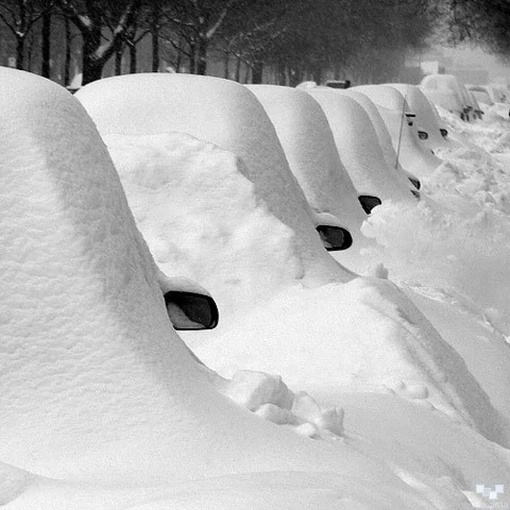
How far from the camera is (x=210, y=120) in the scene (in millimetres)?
6449

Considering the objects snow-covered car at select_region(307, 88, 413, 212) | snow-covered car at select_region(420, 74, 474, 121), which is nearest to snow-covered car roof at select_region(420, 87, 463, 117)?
snow-covered car at select_region(420, 74, 474, 121)

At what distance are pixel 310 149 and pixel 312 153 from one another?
0.11ft

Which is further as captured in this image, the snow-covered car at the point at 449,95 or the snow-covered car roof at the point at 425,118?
the snow-covered car at the point at 449,95

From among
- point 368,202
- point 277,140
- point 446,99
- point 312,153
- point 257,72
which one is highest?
point 277,140

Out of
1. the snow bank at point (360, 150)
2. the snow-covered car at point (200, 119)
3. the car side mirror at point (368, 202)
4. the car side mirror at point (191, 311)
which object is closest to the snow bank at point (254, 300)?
the snow-covered car at point (200, 119)

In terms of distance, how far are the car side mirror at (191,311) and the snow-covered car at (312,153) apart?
4.53 m

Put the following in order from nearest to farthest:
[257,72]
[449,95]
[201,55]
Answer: [201,55]
[449,95]
[257,72]

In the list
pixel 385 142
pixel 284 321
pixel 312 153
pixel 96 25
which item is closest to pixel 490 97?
pixel 96 25

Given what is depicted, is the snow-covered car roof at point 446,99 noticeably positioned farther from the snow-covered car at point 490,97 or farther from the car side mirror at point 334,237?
the car side mirror at point 334,237

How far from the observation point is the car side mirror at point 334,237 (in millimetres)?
6996

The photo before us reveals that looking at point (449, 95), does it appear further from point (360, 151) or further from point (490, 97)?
point (360, 151)

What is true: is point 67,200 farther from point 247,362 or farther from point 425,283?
point 425,283

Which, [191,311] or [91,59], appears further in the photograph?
[91,59]

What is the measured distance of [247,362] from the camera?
16.9 feet
